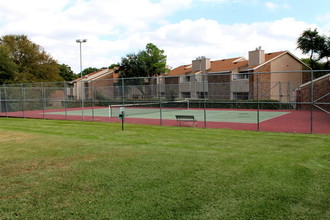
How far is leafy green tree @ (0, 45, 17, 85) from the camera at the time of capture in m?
36.7

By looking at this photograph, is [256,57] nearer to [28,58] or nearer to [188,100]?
[188,100]

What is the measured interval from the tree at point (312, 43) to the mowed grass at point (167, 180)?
1610 inches

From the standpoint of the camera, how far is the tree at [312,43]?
43.8 metres

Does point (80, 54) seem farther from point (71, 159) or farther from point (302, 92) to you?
point (302, 92)

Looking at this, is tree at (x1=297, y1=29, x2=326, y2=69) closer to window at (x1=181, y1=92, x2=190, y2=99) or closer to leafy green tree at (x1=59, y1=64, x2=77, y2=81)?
window at (x1=181, y1=92, x2=190, y2=99)

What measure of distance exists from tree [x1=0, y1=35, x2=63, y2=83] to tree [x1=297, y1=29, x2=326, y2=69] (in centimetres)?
4148

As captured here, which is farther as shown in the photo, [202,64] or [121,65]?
[121,65]

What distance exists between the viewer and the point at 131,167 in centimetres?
659

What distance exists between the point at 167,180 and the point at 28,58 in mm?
47113

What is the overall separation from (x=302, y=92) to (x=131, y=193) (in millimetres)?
27926


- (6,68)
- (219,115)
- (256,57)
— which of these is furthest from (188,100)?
(6,68)

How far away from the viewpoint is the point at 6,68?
123ft

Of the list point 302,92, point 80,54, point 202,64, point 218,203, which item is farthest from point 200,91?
point 218,203

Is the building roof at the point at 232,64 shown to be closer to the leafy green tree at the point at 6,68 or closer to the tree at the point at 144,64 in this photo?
the tree at the point at 144,64
